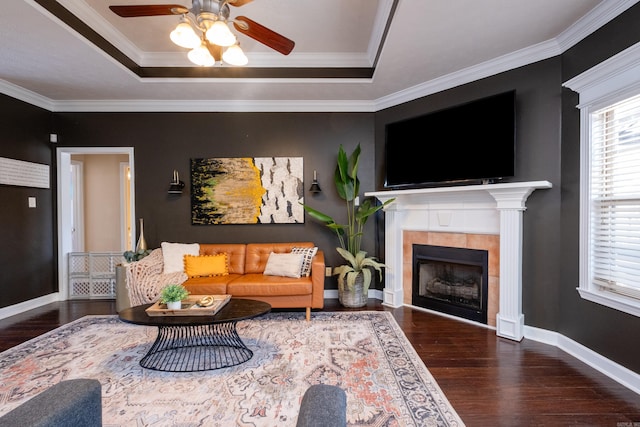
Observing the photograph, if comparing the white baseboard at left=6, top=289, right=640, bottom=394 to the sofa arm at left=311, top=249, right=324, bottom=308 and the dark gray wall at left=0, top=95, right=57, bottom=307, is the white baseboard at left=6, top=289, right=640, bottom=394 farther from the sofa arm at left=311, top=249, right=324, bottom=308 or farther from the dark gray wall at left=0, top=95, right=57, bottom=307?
the sofa arm at left=311, top=249, right=324, bottom=308

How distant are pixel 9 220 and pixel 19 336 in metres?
1.55

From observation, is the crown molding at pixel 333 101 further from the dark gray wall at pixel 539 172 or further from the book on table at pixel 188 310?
the book on table at pixel 188 310

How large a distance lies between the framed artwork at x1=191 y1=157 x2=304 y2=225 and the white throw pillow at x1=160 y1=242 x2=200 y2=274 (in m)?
0.52

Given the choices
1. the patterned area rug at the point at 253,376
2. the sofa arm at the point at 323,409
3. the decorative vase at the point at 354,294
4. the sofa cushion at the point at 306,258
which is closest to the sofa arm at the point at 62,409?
the sofa arm at the point at 323,409

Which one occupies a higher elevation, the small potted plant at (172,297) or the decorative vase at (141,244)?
the decorative vase at (141,244)

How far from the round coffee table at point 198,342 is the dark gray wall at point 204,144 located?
1.71 metres

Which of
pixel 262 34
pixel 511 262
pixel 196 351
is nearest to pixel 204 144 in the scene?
pixel 262 34

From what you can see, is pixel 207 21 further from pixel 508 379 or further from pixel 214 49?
pixel 508 379

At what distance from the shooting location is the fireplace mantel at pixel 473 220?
9.76 feet

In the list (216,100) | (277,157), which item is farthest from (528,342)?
(216,100)

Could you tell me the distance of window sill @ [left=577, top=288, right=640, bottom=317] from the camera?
2.15 metres

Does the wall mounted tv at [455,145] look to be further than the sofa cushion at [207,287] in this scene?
No

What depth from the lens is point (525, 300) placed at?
119 inches

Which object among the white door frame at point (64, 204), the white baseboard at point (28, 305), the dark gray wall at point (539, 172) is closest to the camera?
the dark gray wall at point (539, 172)
